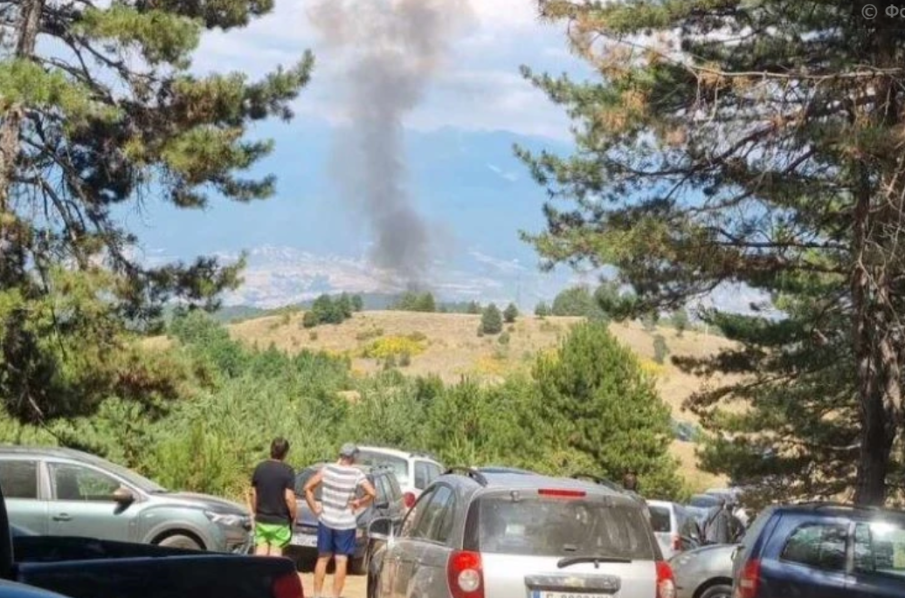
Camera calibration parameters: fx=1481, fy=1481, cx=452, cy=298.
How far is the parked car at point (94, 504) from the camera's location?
16453 millimetres

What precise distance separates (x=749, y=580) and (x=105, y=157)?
1568 cm

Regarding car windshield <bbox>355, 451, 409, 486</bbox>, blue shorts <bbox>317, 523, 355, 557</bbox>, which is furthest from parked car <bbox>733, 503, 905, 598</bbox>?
car windshield <bbox>355, 451, 409, 486</bbox>

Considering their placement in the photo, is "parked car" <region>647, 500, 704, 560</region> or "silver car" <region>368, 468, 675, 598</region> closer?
"silver car" <region>368, 468, 675, 598</region>

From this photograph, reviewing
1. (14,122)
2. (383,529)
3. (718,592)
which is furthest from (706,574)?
(14,122)

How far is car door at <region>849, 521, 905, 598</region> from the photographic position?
10.7m

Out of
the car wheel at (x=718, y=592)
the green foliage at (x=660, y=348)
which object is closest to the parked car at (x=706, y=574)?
the car wheel at (x=718, y=592)

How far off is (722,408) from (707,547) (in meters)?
20.0

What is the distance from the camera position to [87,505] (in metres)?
16.6

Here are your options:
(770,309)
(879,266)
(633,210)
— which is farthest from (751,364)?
(879,266)

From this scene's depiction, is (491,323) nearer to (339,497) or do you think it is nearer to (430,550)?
(339,497)

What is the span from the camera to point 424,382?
71.6 m

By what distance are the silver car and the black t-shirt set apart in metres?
5.10

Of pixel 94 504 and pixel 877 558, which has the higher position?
pixel 94 504

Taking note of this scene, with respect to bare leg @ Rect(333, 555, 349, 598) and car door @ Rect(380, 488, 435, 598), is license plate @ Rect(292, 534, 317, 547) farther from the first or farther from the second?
car door @ Rect(380, 488, 435, 598)
